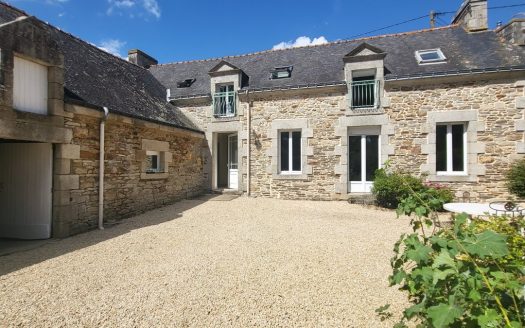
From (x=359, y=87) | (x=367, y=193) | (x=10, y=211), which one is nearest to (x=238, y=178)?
(x=367, y=193)

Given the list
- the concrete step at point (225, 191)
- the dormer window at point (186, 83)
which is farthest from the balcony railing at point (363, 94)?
the dormer window at point (186, 83)

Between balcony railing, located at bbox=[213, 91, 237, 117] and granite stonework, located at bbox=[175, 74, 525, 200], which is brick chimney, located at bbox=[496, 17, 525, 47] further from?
balcony railing, located at bbox=[213, 91, 237, 117]

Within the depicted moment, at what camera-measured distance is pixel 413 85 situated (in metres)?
9.16

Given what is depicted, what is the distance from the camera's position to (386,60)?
10250 mm

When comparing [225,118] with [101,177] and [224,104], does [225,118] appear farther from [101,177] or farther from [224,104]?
[101,177]

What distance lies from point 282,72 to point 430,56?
5.11 metres

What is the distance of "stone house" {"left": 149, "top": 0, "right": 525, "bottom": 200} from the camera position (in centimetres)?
861

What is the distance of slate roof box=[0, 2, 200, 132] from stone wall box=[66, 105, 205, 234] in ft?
1.06

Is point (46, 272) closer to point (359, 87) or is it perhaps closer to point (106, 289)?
point (106, 289)

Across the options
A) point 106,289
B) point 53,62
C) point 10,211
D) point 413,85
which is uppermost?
point 413,85

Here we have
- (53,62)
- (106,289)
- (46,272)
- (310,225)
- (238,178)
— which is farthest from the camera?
(238,178)

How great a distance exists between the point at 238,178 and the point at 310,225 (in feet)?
16.0

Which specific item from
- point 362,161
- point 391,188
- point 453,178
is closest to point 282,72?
point 362,161

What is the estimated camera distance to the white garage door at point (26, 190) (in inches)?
217
